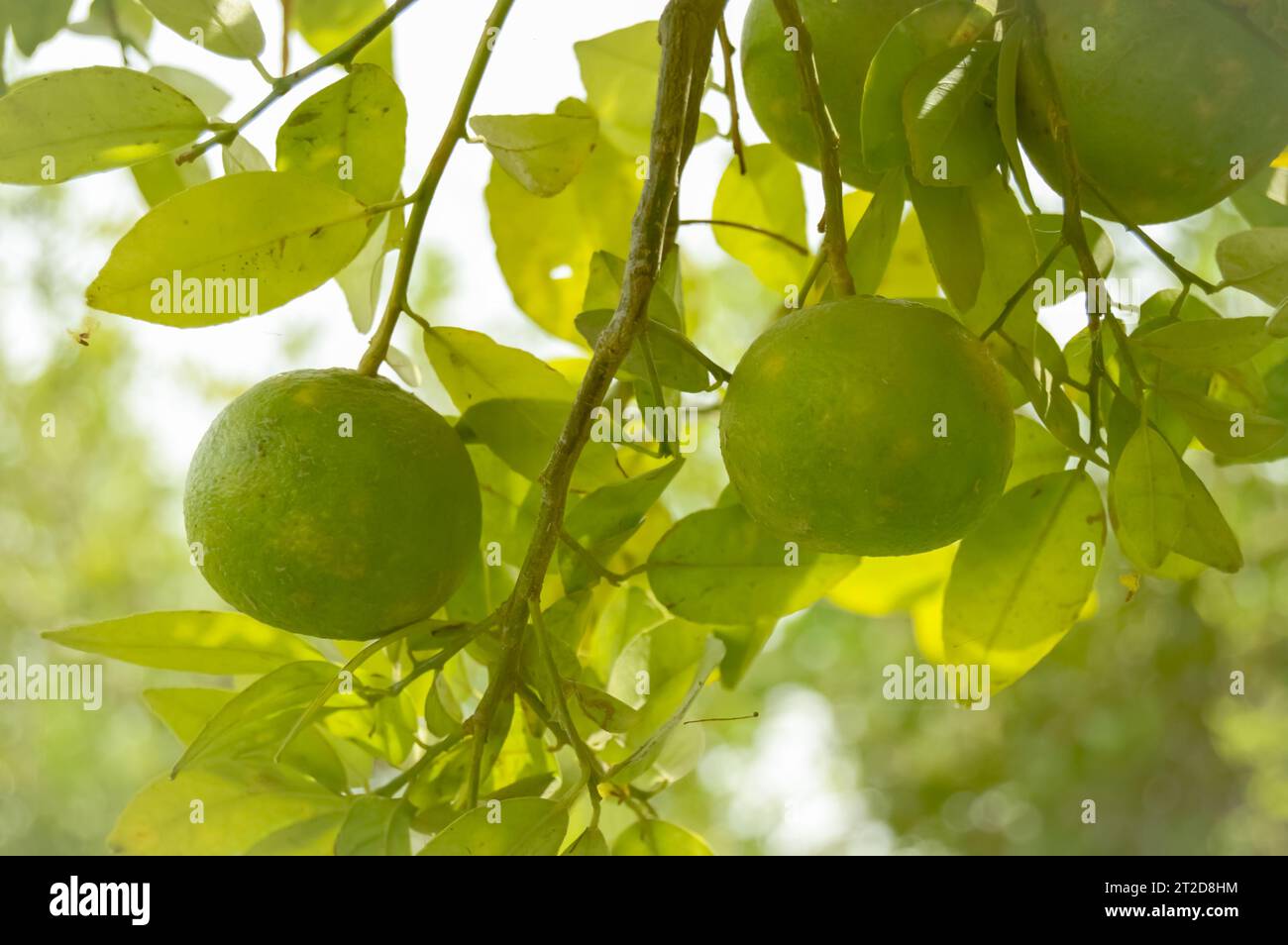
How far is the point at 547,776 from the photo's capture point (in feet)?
1.77

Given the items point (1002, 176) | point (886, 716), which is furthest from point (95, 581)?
point (1002, 176)

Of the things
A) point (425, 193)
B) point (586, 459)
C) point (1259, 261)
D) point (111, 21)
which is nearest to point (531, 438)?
point (586, 459)

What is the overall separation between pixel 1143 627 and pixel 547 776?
4.44m

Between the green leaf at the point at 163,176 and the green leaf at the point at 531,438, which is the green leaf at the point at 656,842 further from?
the green leaf at the point at 163,176

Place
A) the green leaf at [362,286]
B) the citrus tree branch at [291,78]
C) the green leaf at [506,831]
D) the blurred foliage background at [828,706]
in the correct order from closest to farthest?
1. the green leaf at [506,831]
2. the citrus tree branch at [291,78]
3. the green leaf at [362,286]
4. the blurred foliage background at [828,706]

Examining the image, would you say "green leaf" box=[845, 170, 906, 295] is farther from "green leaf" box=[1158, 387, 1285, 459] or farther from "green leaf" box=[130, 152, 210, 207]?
"green leaf" box=[130, 152, 210, 207]

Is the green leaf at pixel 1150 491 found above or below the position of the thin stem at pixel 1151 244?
below

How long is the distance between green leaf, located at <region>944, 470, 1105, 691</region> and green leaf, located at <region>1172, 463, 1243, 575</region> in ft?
0.21

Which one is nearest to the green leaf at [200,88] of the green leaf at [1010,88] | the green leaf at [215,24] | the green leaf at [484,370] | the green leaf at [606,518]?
the green leaf at [215,24]

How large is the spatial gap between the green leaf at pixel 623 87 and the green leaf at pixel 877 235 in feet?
0.78

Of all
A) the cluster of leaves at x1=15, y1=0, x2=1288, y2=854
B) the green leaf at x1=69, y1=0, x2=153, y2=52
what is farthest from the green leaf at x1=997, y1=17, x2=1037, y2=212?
the green leaf at x1=69, y1=0, x2=153, y2=52

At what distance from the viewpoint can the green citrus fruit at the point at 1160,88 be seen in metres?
0.49

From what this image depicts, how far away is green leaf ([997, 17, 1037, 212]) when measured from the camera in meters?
0.48
